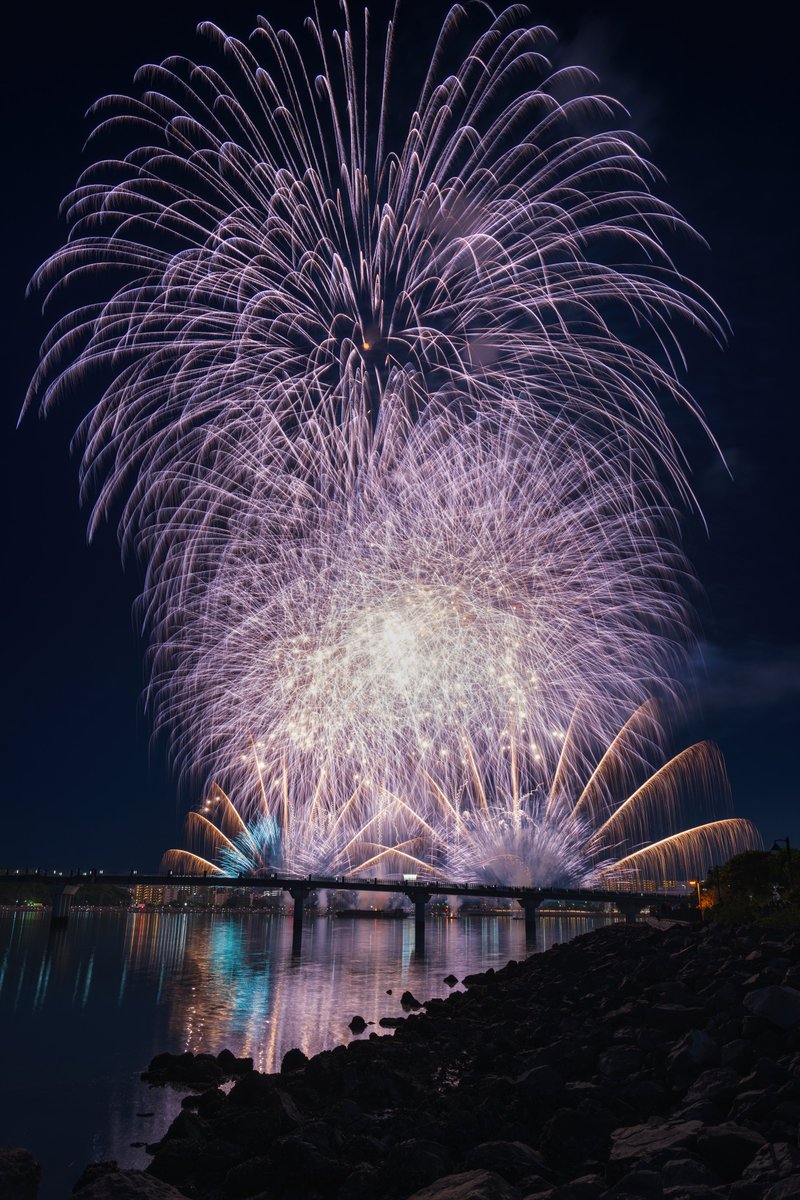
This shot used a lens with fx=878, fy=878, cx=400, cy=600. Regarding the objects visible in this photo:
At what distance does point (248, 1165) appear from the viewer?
44.6ft

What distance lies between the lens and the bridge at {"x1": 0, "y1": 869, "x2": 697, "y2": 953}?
94.9 meters

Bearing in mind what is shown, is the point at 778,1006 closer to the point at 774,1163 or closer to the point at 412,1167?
the point at 774,1163

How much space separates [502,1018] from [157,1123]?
39.8ft

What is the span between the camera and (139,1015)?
136ft

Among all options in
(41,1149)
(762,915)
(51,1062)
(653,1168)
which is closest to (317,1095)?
(41,1149)

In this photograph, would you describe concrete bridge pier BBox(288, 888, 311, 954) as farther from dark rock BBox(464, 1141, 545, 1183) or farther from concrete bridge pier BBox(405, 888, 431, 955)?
dark rock BBox(464, 1141, 545, 1183)

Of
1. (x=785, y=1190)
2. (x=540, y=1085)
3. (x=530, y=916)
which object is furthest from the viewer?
(x=530, y=916)

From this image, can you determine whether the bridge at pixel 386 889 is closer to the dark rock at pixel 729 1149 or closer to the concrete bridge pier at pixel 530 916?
the concrete bridge pier at pixel 530 916

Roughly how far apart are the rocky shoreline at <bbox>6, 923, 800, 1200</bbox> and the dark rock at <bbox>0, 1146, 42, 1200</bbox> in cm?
138

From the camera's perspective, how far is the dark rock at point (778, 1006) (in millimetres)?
15648

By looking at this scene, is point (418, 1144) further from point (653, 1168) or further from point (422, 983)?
point (422, 983)

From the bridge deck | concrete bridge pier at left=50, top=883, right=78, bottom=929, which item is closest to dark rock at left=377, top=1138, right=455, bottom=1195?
the bridge deck

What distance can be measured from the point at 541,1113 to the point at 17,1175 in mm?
8164

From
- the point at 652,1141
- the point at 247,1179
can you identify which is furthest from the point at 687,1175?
the point at 247,1179
